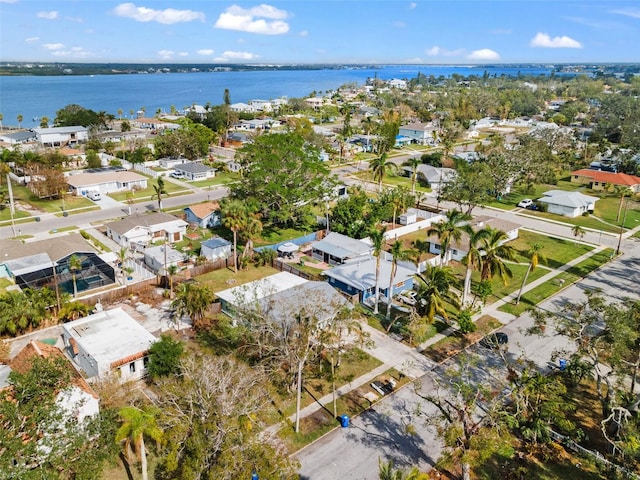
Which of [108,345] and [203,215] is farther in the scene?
[203,215]

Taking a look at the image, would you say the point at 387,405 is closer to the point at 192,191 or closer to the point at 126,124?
the point at 192,191

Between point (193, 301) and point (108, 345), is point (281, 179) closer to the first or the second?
point (193, 301)

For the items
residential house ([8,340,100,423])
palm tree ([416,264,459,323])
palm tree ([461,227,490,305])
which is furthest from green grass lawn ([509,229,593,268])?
residential house ([8,340,100,423])

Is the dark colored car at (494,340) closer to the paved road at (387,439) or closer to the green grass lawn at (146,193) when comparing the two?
the paved road at (387,439)

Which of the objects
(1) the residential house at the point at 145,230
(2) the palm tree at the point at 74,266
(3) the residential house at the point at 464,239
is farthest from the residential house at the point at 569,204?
(2) the palm tree at the point at 74,266

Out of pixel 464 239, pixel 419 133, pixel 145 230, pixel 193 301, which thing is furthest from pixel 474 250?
pixel 419 133

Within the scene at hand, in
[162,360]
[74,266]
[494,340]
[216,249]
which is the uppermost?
[74,266]

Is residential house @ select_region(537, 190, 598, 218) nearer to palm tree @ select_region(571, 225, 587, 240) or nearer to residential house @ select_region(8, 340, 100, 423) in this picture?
palm tree @ select_region(571, 225, 587, 240)
